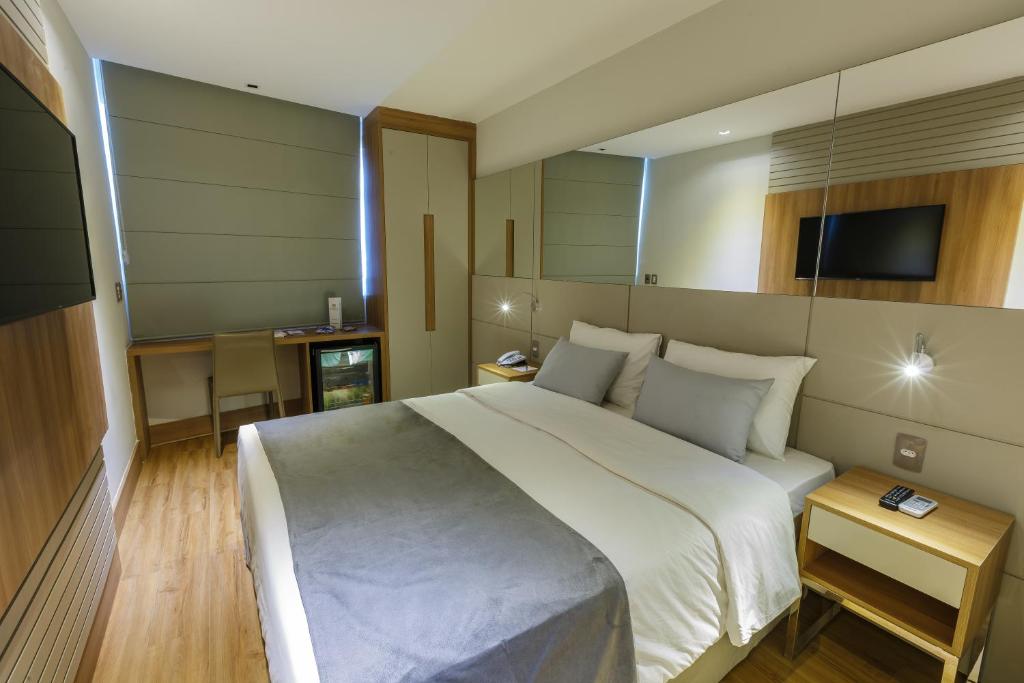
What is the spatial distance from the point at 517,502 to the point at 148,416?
3649 millimetres

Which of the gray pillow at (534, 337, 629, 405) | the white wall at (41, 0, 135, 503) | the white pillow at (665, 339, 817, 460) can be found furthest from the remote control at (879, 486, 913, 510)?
the white wall at (41, 0, 135, 503)

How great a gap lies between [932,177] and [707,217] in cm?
89

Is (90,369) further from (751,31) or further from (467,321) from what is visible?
(751,31)

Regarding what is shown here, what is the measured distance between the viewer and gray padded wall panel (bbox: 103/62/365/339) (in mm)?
3521

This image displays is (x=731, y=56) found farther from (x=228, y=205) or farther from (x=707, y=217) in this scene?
(x=228, y=205)

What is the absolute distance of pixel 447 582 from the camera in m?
1.22

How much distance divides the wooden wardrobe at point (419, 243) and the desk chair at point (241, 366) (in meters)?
0.99

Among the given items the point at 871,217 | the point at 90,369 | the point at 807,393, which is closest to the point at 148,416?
the point at 90,369

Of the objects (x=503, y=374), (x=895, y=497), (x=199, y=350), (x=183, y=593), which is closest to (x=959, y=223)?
(x=895, y=497)

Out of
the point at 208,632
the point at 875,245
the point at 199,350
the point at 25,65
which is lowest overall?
the point at 208,632

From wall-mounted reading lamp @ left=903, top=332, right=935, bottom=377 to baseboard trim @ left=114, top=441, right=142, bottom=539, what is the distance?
11.7 feet

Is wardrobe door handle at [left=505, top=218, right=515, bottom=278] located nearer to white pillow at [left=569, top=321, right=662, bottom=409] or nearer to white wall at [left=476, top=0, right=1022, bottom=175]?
white wall at [left=476, top=0, right=1022, bottom=175]

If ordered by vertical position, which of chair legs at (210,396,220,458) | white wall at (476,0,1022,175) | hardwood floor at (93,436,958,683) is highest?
white wall at (476,0,1022,175)

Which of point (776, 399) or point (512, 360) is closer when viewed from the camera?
point (776, 399)
